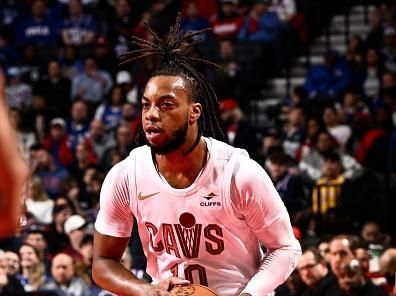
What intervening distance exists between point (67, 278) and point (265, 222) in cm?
563

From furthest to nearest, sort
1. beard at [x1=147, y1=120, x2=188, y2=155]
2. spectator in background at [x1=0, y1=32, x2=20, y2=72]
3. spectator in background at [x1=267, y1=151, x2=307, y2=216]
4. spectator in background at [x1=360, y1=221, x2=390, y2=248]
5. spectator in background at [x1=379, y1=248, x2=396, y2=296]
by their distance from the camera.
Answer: spectator in background at [x1=0, y1=32, x2=20, y2=72]
spectator in background at [x1=267, y1=151, x2=307, y2=216]
spectator in background at [x1=360, y1=221, x2=390, y2=248]
spectator in background at [x1=379, y1=248, x2=396, y2=296]
beard at [x1=147, y1=120, x2=188, y2=155]

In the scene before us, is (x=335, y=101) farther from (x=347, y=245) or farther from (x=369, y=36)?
(x=347, y=245)

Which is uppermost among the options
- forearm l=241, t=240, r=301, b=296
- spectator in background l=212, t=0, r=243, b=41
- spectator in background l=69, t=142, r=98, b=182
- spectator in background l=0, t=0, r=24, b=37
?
spectator in background l=0, t=0, r=24, b=37

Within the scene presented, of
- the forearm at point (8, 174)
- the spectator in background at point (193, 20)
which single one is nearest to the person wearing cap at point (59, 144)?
the spectator in background at point (193, 20)

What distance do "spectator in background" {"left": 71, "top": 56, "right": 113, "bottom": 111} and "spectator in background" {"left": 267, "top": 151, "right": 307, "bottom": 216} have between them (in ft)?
16.5

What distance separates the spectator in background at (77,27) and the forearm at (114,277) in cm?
1236

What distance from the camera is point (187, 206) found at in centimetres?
428

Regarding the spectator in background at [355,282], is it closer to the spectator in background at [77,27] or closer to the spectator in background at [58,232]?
the spectator in background at [58,232]

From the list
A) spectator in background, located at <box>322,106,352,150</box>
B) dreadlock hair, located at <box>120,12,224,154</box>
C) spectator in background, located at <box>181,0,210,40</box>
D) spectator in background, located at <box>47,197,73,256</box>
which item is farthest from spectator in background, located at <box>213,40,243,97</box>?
dreadlock hair, located at <box>120,12,224,154</box>

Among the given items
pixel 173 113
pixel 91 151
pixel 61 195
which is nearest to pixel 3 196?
pixel 173 113

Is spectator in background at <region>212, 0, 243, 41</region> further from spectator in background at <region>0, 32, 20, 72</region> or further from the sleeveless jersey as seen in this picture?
the sleeveless jersey

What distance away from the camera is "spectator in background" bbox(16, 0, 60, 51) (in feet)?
55.3

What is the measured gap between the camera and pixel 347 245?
8617 mm

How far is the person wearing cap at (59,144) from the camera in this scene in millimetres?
13781
